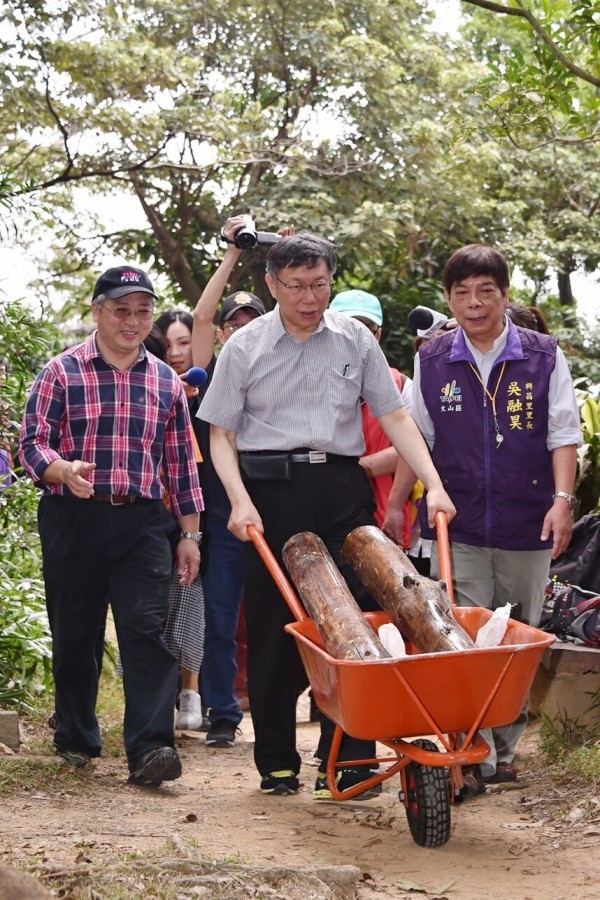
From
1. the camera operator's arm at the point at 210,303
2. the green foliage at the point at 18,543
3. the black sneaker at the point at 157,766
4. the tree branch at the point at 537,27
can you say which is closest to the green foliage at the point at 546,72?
the tree branch at the point at 537,27

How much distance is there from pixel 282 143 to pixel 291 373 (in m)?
10.4

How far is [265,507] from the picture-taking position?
5238 millimetres

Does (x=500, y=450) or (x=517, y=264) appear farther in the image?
(x=517, y=264)

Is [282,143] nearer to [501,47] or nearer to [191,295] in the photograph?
[191,295]

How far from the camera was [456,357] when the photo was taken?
5480 millimetres

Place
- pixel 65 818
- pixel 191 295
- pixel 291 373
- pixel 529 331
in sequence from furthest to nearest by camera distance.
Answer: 1. pixel 191 295
2. pixel 529 331
3. pixel 291 373
4. pixel 65 818

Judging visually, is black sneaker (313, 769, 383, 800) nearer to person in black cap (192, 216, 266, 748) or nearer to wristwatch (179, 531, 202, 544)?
wristwatch (179, 531, 202, 544)

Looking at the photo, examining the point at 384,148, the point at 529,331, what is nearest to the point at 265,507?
the point at 529,331

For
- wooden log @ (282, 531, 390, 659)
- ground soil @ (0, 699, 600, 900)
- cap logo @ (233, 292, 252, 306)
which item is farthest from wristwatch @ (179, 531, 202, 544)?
cap logo @ (233, 292, 252, 306)

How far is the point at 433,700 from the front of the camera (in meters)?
3.91

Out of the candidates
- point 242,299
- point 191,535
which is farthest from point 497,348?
point 242,299

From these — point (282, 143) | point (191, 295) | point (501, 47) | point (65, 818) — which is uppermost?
point (501, 47)

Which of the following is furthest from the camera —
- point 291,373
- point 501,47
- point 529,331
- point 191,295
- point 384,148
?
point 501,47

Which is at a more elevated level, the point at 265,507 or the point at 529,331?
the point at 529,331
